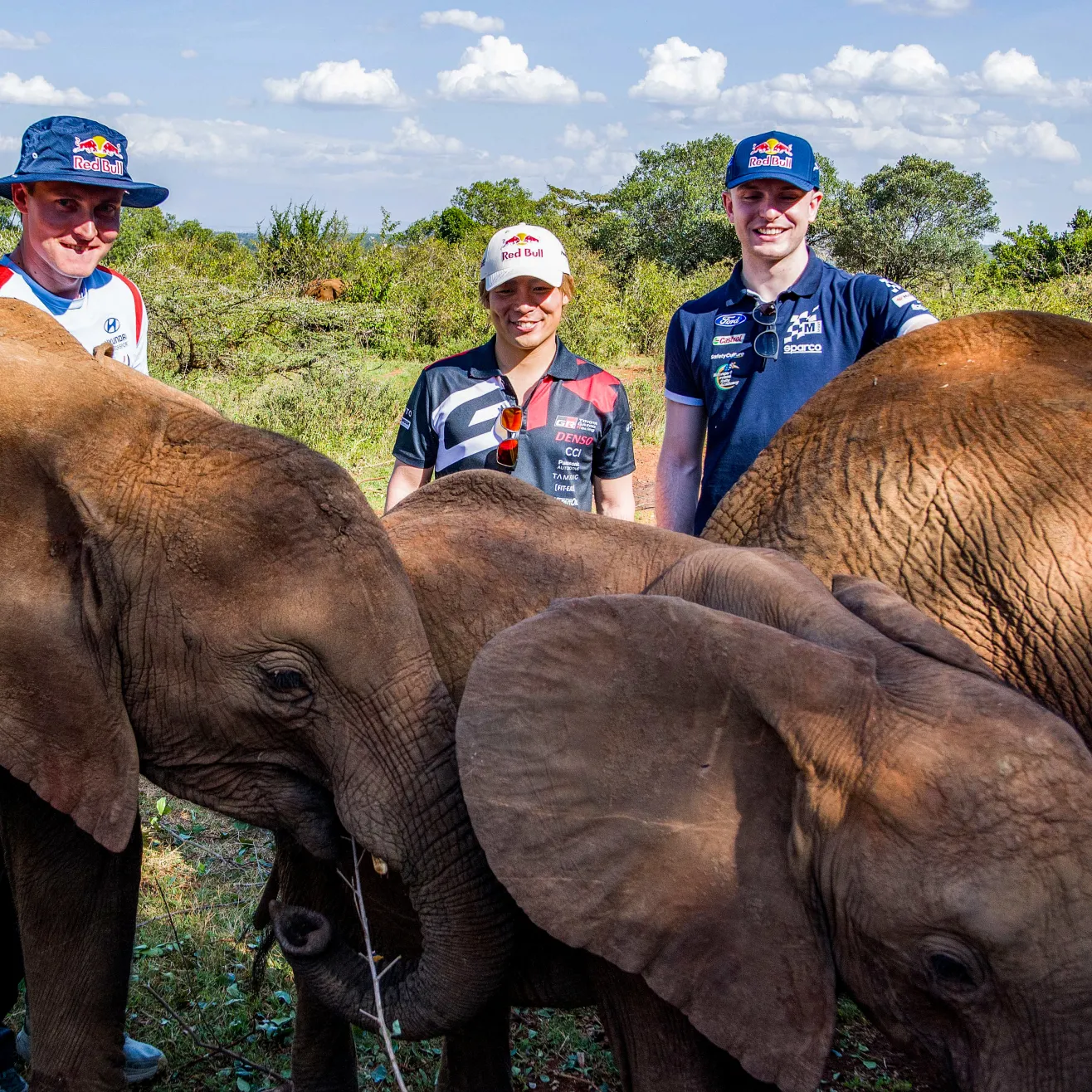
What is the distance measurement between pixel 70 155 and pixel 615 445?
6.42 feet

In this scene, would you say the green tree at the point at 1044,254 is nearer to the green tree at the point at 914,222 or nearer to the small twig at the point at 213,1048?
the green tree at the point at 914,222

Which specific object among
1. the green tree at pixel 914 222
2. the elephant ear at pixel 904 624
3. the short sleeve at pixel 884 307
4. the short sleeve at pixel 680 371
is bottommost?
the elephant ear at pixel 904 624

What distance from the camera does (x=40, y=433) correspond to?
2.68 metres

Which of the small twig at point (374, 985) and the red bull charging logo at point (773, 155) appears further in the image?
the red bull charging logo at point (773, 155)

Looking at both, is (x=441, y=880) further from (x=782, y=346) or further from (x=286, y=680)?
(x=782, y=346)

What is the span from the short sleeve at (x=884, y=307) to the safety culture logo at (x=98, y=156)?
2.38 metres

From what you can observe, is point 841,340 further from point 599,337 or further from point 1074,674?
point 599,337

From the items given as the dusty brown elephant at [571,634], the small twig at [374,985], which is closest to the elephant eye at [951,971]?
the dusty brown elephant at [571,634]

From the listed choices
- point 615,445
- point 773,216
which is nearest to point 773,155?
point 773,216

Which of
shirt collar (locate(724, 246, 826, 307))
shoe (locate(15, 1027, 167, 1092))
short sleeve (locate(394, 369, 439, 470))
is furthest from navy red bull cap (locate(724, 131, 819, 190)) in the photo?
shoe (locate(15, 1027, 167, 1092))

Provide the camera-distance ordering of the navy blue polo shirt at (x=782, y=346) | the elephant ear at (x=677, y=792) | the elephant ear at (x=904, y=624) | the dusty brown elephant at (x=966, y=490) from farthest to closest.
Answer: the navy blue polo shirt at (x=782, y=346) < the dusty brown elephant at (x=966, y=490) < the elephant ear at (x=904, y=624) < the elephant ear at (x=677, y=792)

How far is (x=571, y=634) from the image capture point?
2.38 m

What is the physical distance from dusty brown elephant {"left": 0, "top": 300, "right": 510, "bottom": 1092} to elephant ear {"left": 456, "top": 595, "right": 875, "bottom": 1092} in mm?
313

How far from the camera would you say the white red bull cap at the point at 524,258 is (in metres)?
4.03
